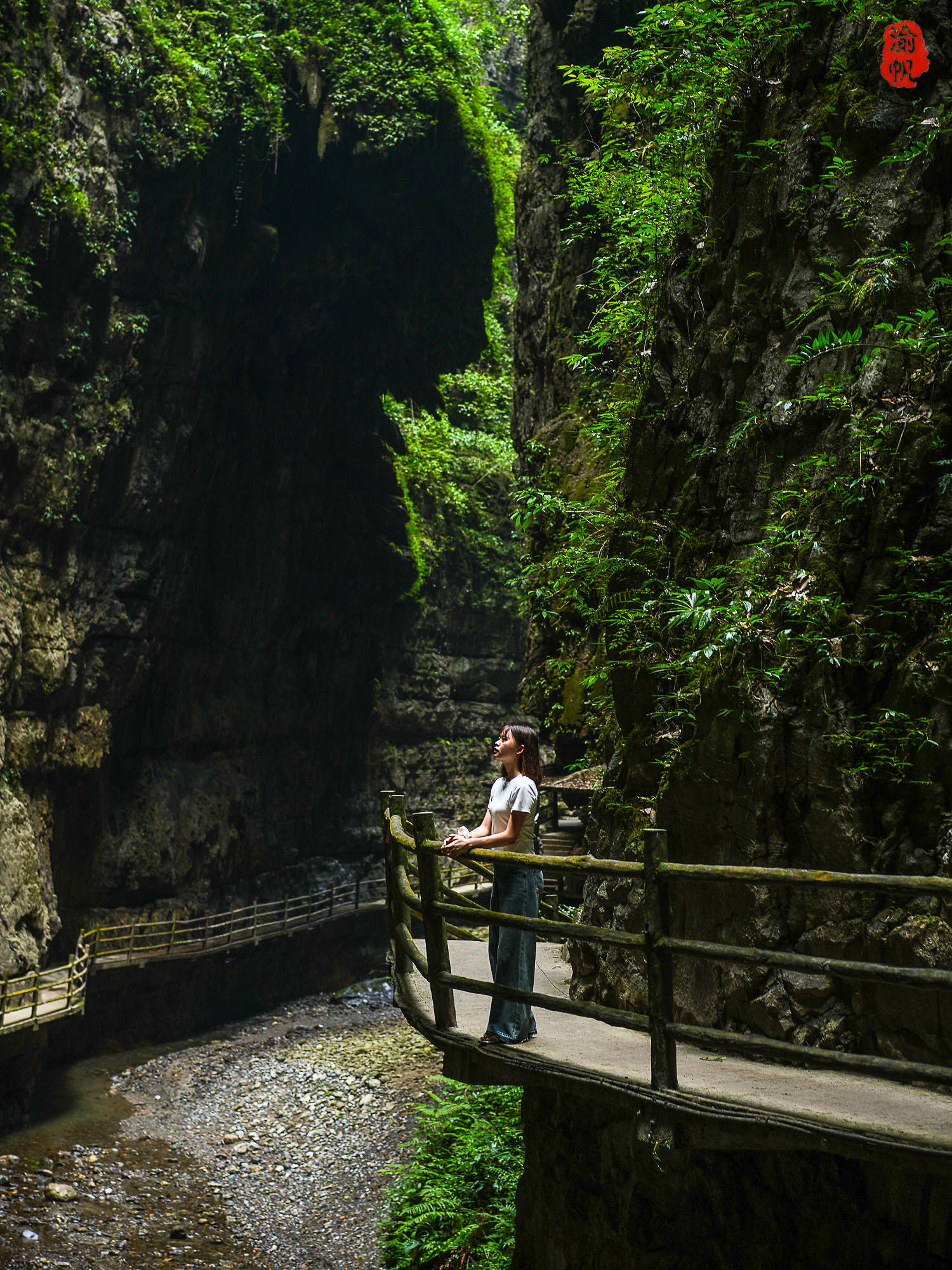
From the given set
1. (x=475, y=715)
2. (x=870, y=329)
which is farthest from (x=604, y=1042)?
(x=475, y=715)

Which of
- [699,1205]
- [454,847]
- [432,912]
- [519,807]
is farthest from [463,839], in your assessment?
[699,1205]

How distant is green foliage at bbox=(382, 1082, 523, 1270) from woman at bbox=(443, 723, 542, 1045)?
4877 mm

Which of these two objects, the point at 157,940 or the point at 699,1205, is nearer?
the point at 699,1205

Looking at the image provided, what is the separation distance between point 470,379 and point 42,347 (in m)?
16.6

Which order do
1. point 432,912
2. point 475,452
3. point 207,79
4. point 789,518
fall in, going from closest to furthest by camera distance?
1. point 432,912
2. point 789,518
3. point 207,79
4. point 475,452

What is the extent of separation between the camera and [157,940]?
22.3m

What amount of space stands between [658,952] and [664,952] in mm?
29

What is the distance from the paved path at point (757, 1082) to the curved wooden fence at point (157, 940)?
13118mm

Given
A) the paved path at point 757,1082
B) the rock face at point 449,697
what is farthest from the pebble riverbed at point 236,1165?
the rock face at point 449,697

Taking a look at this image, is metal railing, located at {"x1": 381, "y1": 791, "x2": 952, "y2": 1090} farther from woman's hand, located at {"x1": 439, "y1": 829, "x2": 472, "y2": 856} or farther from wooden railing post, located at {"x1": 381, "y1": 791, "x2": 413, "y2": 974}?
wooden railing post, located at {"x1": 381, "y1": 791, "x2": 413, "y2": 974}

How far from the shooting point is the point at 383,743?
29.4 meters

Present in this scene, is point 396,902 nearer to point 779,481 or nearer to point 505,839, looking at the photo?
point 505,839

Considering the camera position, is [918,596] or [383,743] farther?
[383,743]

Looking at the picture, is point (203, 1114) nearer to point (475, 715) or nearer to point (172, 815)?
point (172, 815)
